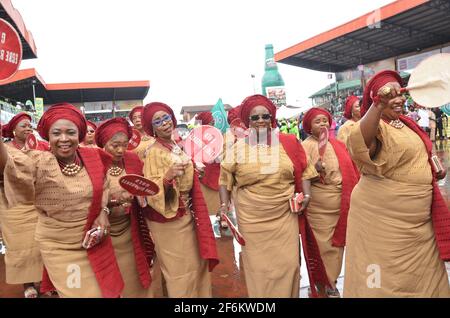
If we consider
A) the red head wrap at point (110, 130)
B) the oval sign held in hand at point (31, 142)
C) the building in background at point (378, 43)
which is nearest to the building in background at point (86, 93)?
the building in background at point (378, 43)

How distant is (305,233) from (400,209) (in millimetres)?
950

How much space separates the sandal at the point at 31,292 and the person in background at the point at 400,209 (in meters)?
3.12

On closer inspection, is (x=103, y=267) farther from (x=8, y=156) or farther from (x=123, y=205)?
(x=8, y=156)

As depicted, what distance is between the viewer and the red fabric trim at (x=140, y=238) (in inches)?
123

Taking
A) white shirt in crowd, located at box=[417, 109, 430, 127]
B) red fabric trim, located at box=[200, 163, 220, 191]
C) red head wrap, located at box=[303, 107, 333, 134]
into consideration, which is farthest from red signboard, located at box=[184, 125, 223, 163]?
white shirt in crowd, located at box=[417, 109, 430, 127]

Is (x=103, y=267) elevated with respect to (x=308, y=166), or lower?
lower

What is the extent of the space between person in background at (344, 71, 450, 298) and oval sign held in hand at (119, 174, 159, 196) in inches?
46.1

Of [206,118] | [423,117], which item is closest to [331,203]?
[206,118]

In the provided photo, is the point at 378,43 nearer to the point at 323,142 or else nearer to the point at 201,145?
the point at 323,142

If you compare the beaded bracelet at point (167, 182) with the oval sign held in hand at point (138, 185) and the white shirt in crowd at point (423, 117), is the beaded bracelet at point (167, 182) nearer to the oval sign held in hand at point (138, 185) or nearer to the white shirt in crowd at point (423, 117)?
the oval sign held in hand at point (138, 185)

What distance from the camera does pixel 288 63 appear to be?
2564cm

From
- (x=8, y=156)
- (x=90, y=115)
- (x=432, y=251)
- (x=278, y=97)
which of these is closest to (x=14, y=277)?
(x=8, y=156)

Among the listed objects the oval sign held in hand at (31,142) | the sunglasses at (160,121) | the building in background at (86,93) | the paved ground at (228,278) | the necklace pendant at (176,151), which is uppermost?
the building in background at (86,93)

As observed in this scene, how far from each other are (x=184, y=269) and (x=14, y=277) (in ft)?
6.88
